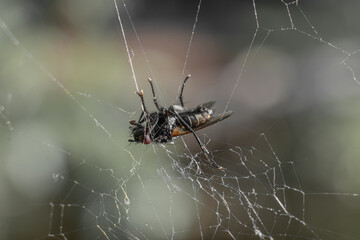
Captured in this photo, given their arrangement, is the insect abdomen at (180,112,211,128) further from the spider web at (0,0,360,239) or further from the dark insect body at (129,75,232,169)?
the spider web at (0,0,360,239)

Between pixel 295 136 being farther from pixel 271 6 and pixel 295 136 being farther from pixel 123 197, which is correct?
pixel 123 197

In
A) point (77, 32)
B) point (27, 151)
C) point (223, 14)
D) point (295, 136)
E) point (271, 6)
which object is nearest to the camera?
point (27, 151)

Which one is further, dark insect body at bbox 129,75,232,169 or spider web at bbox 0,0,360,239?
spider web at bbox 0,0,360,239

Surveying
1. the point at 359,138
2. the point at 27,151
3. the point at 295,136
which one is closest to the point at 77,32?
the point at 27,151

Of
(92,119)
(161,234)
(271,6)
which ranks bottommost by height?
(161,234)

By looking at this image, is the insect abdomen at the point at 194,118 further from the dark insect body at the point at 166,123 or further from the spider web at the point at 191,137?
→ the spider web at the point at 191,137

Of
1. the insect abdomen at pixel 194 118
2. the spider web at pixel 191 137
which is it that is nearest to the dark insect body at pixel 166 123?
the insect abdomen at pixel 194 118

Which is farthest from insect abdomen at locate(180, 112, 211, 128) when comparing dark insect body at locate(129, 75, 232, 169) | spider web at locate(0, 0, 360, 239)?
spider web at locate(0, 0, 360, 239)

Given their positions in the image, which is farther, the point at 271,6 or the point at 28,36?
the point at 271,6
